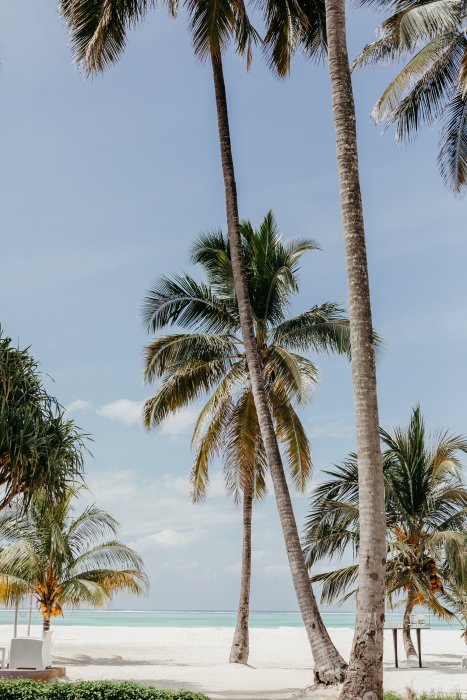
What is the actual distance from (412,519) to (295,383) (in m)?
4.33

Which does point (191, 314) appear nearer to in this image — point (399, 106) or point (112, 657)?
point (399, 106)

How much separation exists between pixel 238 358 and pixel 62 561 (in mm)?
7034

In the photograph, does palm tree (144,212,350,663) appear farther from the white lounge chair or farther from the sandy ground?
the white lounge chair

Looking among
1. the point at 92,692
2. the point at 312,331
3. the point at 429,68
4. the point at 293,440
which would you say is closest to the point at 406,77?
the point at 429,68

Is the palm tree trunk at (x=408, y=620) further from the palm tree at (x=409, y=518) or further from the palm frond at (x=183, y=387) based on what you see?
the palm frond at (x=183, y=387)

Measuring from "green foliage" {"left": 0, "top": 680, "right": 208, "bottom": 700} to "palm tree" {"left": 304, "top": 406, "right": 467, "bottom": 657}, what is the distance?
7.78 meters

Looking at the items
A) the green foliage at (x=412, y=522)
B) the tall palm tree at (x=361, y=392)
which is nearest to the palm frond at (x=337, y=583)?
the green foliage at (x=412, y=522)

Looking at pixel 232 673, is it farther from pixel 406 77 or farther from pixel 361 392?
pixel 406 77

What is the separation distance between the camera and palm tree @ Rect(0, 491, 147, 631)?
20.2 metres

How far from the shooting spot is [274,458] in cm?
1412

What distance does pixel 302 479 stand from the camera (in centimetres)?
1977

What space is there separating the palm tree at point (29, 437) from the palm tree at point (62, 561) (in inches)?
203

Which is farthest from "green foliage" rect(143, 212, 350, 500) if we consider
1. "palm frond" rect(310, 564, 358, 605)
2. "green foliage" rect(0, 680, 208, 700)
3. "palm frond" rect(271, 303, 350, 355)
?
"green foliage" rect(0, 680, 208, 700)

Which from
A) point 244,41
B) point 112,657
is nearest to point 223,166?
point 244,41
